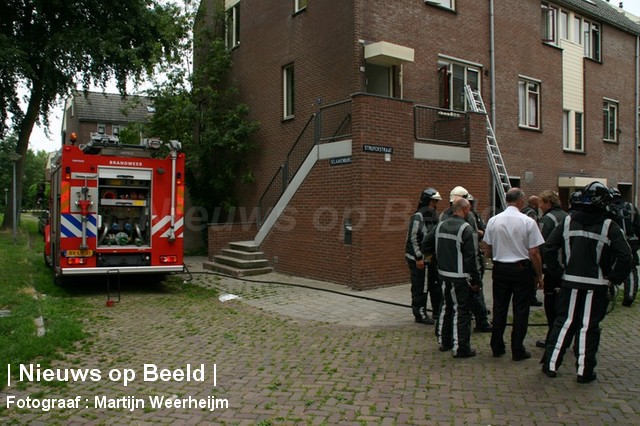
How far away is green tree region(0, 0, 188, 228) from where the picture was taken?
22.4 m

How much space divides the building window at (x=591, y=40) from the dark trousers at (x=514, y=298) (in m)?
17.3

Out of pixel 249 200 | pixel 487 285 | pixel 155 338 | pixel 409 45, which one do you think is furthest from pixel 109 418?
pixel 249 200

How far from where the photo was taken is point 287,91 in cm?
1650

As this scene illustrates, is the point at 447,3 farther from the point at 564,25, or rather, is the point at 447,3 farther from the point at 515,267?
the point at 515,267

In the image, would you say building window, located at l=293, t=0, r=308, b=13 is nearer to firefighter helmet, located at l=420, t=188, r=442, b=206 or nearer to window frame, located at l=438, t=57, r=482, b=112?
window frame, located at l=438, t=57, r=482, b=112

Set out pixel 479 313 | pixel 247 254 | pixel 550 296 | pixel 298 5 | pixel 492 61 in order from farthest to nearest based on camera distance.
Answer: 1. pixel 492 61
2. pixel 298 5
3. pixel 247 254
4. pixel 479 313
5. pixel 550 296

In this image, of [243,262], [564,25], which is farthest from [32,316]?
[564,25]

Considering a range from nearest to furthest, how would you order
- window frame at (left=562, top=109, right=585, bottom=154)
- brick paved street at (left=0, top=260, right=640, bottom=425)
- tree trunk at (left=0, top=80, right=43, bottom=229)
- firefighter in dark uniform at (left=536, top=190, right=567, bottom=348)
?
1. brick paved street at (left=0, top=260, right=640, bottom=425)
2. firefighter in dark uniform at (left=536, top=190, right=567, bottom=348)
3. window frame at (left=562, top=109, right=585, bottom=154)
4. tree trunk at (left=0, top=80, right=43, bottom=229)

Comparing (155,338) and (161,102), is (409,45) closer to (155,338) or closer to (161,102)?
(161,102)

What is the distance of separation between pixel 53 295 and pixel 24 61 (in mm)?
14615

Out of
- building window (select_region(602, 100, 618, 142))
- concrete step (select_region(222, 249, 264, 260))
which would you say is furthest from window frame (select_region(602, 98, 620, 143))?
concrete step (select_region(222, 249, 264, 260))

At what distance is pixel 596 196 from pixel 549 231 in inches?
74.4

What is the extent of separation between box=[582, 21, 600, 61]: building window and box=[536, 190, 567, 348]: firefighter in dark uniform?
15.4 m

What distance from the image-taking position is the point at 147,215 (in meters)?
11.4
